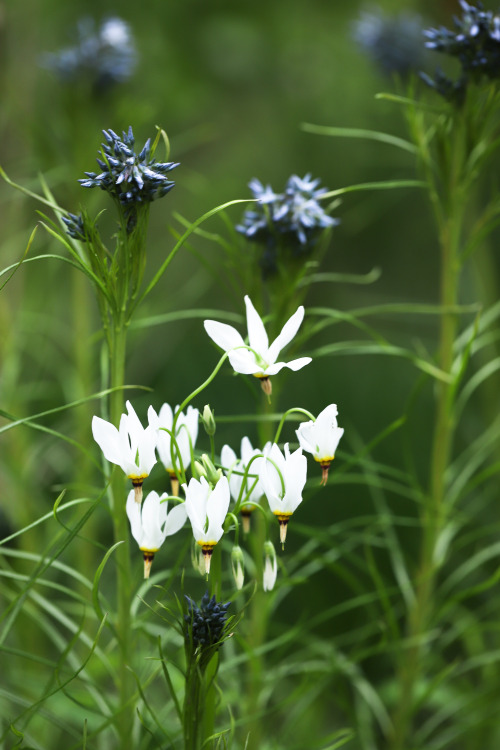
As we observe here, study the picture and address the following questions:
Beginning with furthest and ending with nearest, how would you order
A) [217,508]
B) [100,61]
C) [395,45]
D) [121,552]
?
1. [395,45]
2. [100,61]
3. [121,552]
4. [217,508]

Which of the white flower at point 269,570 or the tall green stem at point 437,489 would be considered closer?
the white flower at point 269,570

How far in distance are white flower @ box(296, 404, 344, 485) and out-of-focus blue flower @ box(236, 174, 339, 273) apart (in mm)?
180

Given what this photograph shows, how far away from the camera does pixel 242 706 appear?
0.65 meters

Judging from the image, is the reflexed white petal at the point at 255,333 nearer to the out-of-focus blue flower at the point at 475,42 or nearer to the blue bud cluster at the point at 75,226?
the blue bud cluster at the point at 75,226

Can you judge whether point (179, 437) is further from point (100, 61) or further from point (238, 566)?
point (100, 61)

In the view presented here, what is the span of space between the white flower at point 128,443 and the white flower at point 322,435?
80mm

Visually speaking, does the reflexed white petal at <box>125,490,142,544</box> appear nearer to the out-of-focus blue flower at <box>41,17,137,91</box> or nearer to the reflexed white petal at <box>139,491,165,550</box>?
the reflexed white petal at <box>139,491,165,550</box>

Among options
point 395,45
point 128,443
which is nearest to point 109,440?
point 128,443

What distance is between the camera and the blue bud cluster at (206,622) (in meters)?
A: 0.40

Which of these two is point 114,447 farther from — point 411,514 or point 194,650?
point 411,514

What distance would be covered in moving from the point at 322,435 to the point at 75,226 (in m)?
0.18

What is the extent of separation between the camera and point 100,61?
806 mm

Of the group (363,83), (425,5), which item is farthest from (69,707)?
(425,5)

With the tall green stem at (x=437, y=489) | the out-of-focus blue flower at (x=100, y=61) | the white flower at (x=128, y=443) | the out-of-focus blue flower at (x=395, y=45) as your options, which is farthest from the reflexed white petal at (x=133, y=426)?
the out-of-focus blue flower at (x=395, y=45)
